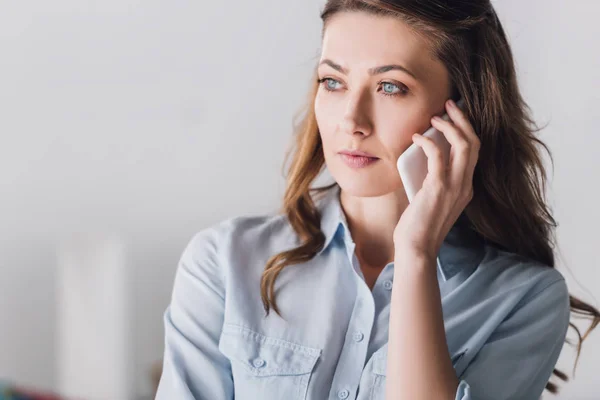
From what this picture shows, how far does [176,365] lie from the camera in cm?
154

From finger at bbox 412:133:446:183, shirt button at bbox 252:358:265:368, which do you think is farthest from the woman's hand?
shirt button at bbox 252:358:265:368

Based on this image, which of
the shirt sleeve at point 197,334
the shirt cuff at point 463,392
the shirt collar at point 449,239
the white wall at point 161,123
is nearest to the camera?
the shirt cuff at point 463,392

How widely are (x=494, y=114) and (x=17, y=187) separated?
1.44 m

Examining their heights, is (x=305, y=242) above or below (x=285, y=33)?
below

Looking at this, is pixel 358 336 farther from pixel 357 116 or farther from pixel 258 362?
pixel 357 116

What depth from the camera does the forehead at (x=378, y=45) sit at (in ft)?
5.01

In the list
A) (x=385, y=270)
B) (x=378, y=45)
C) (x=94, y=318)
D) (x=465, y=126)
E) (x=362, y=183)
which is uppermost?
(x=378, y=45)

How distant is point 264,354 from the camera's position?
1.56 m

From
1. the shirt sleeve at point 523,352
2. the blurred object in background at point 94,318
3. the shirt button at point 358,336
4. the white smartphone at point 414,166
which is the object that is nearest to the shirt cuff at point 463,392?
the shirt sleeve at point 523,352

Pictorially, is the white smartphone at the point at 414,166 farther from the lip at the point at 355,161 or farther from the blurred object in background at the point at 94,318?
the blurred object in background at the point at 94,318

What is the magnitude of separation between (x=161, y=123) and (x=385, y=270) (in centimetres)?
112

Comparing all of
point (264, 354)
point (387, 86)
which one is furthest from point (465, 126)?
point (264, 354)

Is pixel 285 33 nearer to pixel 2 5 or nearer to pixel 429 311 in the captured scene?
pixel 2 5

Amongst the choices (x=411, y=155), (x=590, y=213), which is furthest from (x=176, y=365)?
(x=590, y=213)
